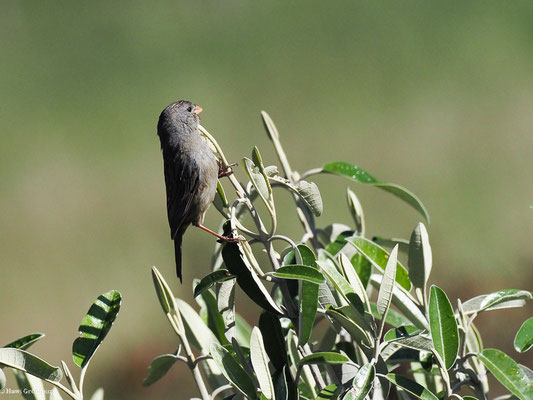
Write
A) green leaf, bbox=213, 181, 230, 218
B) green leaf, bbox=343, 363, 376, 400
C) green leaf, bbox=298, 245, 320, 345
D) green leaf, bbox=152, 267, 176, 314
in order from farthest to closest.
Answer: green leaf, bbox=213, 181, 230, 218
green leaf, bbox=152, 267, 176, 314
green leaf, bbox=298, 245, 320, 345
green leaf, bbox=343, 363, 376, 400

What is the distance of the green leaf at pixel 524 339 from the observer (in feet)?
4.00

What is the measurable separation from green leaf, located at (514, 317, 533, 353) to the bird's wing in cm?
98

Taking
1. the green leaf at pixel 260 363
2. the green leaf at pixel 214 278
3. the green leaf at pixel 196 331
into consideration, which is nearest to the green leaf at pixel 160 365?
the green leaf at pixel 196 331

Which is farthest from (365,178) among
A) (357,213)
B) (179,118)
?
(179,118)

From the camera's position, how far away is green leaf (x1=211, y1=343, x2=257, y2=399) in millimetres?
1131

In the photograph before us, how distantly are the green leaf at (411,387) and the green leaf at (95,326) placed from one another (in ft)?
1.70

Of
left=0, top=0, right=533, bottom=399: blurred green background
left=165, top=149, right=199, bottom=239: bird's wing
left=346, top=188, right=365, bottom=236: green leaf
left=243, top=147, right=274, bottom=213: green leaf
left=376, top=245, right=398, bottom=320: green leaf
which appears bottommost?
left=376, top=245, right=398, bottom=320: green leaf

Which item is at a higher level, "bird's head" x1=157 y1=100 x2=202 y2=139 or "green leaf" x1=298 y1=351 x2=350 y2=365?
"bird's head" x1=157 y1=100 x2=202 y2=139

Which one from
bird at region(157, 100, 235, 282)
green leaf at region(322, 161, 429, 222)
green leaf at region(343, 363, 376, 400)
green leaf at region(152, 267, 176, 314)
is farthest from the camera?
bird at region(157, 100, 235, 282)

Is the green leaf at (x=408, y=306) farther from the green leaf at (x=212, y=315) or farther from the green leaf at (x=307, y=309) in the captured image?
the green leaf at (x=212, y=315)

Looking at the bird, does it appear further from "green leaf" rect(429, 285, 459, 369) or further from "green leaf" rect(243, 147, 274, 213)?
"green leaf" rect(429, 285, 459, 369)

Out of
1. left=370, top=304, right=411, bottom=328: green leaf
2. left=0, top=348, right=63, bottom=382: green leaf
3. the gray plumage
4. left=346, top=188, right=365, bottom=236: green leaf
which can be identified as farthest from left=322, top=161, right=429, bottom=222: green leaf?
left=0, top=348, right=63, bottom=382: green leaf

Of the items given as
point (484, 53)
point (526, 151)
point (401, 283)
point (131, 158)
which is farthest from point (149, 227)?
point (401, 283)

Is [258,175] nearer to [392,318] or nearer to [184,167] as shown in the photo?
[392,318]
